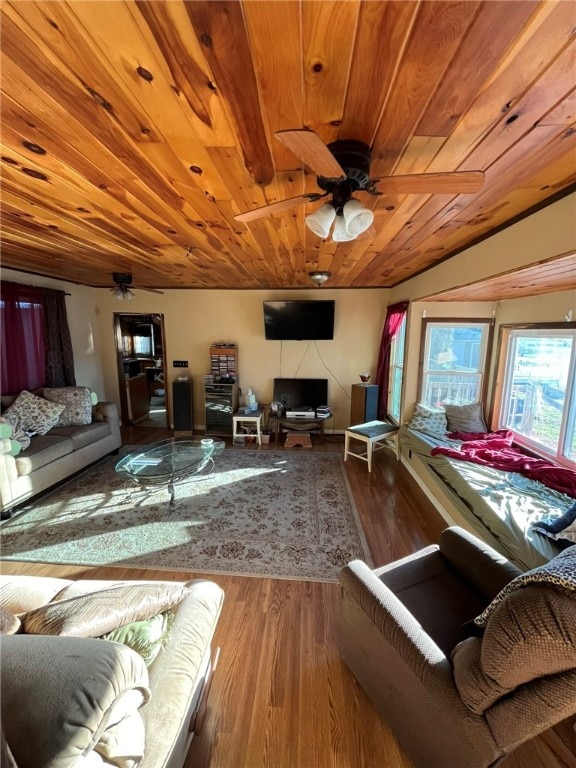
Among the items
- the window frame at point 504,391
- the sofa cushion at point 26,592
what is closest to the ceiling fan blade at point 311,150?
the sofa cushion at point 26,592

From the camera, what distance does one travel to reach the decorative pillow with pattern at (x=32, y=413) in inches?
122

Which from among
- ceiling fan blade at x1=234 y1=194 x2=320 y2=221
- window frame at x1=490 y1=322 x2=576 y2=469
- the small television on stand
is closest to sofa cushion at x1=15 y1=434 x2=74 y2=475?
the small television on stand

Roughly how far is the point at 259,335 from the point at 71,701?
172 inches

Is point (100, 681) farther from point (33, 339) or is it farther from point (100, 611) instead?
point (33, 339)

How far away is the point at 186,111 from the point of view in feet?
3.04

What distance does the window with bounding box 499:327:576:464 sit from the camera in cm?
262

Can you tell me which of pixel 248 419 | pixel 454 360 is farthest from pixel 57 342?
pixel 454 360

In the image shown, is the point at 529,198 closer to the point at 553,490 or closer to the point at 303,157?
the point at 303,157

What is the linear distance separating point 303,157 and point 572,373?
301cm

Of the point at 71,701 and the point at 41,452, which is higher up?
the point at 71,701

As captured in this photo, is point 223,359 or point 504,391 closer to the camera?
point 504,391

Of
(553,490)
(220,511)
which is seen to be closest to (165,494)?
(220,511)

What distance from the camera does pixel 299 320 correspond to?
14.6 feet

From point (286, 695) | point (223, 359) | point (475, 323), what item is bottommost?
point (286, 695)
